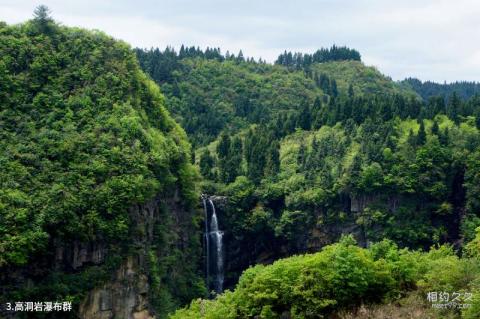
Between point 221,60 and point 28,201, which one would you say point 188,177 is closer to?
point 28,201

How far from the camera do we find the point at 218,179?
63.0m

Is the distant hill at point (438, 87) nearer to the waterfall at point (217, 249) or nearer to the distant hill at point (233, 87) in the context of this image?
the distant hill at point (233, 87)

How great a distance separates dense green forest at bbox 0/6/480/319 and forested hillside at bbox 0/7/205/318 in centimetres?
11

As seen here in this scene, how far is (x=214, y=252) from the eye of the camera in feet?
194

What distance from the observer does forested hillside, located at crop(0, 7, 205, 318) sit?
39.5m

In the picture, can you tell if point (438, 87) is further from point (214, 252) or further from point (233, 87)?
point (214, 252)

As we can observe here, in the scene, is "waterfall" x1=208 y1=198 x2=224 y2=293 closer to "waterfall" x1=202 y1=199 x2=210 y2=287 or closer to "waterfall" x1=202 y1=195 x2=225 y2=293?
"waterfall" x1=202 y1=195 x2=225 y2=293

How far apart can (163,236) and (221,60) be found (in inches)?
3146

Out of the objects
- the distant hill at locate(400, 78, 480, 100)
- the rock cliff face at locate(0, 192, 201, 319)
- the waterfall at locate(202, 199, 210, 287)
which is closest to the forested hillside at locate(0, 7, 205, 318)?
the rock cliff face at locate(0, 192, 201, 319)

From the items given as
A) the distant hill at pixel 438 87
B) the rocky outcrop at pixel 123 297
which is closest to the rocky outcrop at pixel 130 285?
the rocky outcrop at pixel 123 297

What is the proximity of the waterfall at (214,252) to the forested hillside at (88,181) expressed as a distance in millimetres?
2237

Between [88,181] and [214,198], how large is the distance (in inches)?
771

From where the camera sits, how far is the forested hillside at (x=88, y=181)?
3953cm

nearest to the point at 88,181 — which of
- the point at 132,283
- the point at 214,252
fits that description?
the point at 132,283
